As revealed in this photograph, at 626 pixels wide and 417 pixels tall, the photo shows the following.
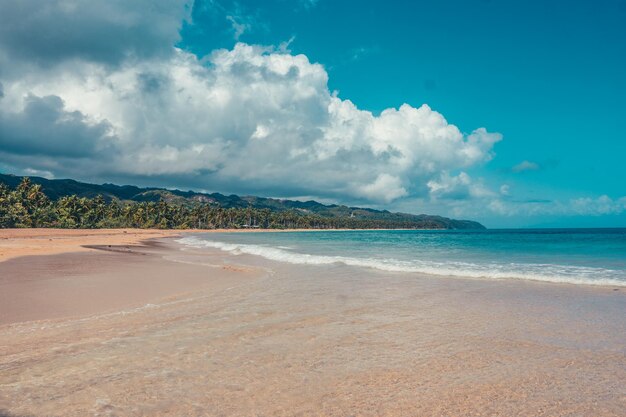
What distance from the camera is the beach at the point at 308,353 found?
5.40 metres

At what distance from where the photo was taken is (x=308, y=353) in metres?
7.63

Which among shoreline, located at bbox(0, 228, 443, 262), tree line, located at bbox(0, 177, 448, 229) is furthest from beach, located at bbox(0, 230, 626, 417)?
tree line, located at bbox(0, 177, 448, 229)

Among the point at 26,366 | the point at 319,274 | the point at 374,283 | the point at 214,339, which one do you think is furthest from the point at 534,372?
the point at 319,274

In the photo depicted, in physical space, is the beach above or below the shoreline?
above

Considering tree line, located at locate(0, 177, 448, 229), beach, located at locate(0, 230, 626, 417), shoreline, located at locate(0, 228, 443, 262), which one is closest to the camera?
beach, located at locate(0, 230, 626, 417)

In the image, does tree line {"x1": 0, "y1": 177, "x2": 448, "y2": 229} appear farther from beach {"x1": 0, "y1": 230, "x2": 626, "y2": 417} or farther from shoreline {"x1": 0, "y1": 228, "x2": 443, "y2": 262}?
beach {"x1": 0, "y1": 230, "x2": 626, "y2": 417}

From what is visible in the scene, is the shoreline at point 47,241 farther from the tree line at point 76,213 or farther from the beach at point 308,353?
the tree line at point 76,213

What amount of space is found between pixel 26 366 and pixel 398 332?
755cm

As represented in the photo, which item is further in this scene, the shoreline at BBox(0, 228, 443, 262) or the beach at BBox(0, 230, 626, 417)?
the shoreline at BBox(0, 228, 443, 262)

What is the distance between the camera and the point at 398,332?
9.30 meters

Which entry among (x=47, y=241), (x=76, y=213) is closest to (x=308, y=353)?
(x=47, y=241)

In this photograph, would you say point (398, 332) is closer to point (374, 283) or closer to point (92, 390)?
point (92, 390)

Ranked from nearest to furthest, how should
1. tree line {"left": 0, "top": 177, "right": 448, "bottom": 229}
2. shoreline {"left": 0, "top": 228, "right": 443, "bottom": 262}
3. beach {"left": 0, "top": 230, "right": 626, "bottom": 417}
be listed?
1. beach {"left": 0, "top": 230, "right": 626, "bottom": 417}
2. shoreline {"left": 0, "top": 228, "right": 443, "bottom": 262}
3. tree line {"left": 0, "top": 177, "right": 448, "bottom": 229}

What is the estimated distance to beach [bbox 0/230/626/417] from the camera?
5.40 meters
